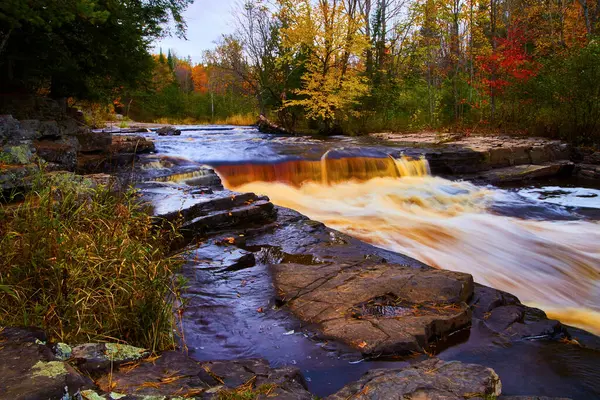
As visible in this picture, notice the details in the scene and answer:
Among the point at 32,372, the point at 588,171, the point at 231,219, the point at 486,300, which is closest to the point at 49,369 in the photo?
the point at 32,372

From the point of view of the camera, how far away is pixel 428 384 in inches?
83.4

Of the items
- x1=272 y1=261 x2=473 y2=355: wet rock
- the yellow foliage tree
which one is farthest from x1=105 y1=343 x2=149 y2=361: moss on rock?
the yellow foliage tree

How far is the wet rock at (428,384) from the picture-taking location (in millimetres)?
2041

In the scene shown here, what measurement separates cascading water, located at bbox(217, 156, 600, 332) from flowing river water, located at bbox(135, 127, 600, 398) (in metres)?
0.02

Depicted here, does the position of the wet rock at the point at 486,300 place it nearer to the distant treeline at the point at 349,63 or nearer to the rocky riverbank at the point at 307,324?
the rocky riverbank at the point at 307,324

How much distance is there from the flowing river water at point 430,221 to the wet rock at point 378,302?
0.25 m

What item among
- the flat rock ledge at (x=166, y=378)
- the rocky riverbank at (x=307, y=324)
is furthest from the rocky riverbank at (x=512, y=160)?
the flat rock ledge at (x=166, y=378)

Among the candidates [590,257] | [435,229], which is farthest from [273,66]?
[590,257]

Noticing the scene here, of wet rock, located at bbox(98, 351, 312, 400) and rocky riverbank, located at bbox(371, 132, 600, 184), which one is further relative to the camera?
rocky riverbank, located at bbox(371, 132, 600, 184)

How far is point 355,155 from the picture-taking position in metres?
11.2

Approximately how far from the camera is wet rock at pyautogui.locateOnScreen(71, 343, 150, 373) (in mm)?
1846

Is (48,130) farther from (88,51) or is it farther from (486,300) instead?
(486,300)

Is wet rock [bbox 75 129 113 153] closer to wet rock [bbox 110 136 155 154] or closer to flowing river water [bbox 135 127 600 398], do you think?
wet rock [bbox 110 136 155 154]

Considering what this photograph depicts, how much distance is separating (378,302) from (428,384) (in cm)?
131
